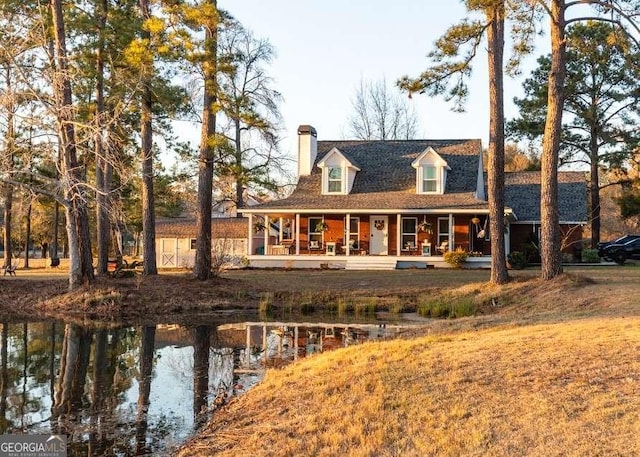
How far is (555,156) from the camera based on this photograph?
17.8 m

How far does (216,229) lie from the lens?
124 feet

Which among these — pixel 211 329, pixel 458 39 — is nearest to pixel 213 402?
pixel 211 329

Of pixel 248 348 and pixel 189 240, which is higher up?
pixel 189 240

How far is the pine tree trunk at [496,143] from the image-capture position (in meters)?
18.0

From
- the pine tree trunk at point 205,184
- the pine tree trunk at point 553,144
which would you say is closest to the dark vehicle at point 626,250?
the pine tree trunk at point 553,144

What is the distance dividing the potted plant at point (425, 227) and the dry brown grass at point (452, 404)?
20.1m

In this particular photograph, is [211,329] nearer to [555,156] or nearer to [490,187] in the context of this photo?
[490,187]

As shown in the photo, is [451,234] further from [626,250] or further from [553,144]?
[553,144]

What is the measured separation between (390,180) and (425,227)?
3379 mm

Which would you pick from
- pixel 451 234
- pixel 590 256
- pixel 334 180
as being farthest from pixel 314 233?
pixel 590 256

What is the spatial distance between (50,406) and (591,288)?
13616mm

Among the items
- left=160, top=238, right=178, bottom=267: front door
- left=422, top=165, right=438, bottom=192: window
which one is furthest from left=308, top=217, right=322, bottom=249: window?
left=160, top=238, right=178, bottom=267: front door

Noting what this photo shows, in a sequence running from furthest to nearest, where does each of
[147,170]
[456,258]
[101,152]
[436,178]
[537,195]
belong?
[537,195], [436,178], [456,258], [147,170], [101,152]

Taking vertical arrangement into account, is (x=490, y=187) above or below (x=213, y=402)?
above
